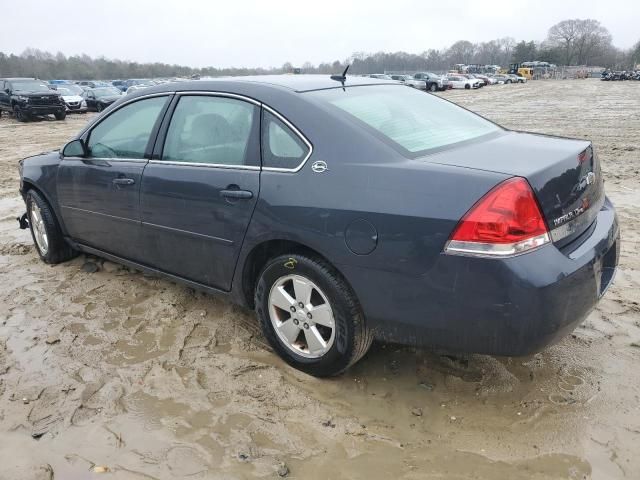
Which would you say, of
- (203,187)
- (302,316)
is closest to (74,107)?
(203,187)

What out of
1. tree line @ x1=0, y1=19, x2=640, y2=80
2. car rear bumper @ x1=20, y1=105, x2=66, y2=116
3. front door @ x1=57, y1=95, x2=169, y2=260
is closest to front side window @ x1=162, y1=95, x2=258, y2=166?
front door @ x1=57, y1=95, x2=169, y2=260

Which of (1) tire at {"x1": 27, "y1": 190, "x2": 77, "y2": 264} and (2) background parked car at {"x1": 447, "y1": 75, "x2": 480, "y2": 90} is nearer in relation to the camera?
(1) tire at {"x1": 27, "y1": 190, "x2": 77, "y2": 264}

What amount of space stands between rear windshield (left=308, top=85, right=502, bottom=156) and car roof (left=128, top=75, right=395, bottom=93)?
94 millimetres

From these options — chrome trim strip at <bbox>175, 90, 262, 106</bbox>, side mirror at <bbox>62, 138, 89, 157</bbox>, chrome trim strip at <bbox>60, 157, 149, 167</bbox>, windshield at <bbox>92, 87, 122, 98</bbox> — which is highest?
chrome trim strip at <bbox>175, 90, 262, 106</bbox>

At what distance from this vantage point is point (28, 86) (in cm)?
2208

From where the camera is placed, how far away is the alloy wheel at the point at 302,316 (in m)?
2.84

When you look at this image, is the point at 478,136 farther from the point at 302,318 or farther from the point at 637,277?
the point at 637,277

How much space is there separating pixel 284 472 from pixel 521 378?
1398 mm

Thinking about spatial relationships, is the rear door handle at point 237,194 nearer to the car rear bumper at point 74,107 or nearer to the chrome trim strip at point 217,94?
the chrome trim strip at point 217,94

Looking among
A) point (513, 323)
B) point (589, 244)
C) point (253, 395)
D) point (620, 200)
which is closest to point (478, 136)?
point (589, 244)

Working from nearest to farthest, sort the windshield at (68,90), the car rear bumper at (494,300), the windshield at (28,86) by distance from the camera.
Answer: the car rear bumper at (494,300) → the windshield at (28,86) → the windshield at (68,90)

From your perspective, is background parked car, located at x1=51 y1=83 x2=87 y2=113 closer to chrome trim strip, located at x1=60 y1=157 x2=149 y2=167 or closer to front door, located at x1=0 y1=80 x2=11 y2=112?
front door, located at x1=0 y1=80 x2=11 y2=112

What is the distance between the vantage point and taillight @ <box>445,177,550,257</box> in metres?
2.26

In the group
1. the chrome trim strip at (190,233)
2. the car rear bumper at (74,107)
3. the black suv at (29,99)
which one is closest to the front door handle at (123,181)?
the chrome trim strip at (190,233)
